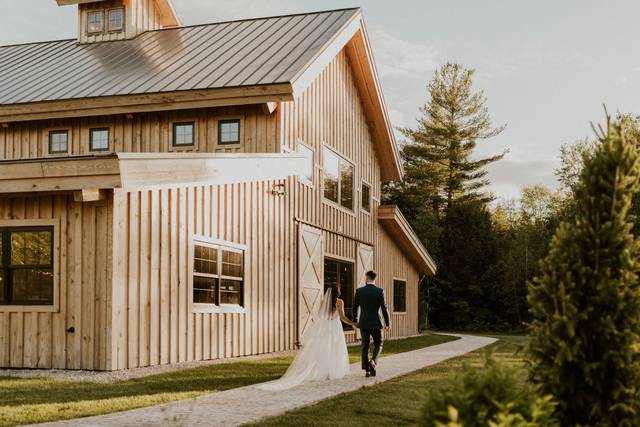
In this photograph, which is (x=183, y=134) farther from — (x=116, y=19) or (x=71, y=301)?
(x=116, y=19)

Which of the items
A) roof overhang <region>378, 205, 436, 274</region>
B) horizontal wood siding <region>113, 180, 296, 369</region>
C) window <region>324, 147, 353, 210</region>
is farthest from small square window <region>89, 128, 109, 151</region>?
roof overhang <region>378, 205, 436, 274</region>

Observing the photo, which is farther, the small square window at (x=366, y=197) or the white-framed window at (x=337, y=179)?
the small square window at (x=366, y=197)

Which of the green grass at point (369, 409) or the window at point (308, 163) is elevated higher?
the window at point (308, 163)

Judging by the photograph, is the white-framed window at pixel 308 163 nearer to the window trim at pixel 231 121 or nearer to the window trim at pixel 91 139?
the window trim at pixel 231 121

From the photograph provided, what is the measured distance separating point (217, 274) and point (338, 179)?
7382 millimetres

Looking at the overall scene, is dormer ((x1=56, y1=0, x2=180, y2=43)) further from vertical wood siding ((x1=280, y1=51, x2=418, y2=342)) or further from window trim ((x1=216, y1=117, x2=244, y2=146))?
window trim ((x1=216, y1=117, x2=244, y2=146))

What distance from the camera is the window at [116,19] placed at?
21.4 metres

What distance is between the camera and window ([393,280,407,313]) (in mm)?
27578

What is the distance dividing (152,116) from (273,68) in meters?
2.74

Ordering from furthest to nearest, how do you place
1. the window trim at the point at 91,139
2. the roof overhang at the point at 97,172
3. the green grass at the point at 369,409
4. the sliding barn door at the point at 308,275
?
1. the sliding barn door at the point at 308,275
2. the window trim at the point at 91,139
3. the roof overhang at the point at 97,172
4. the green grass at the point at 369,409

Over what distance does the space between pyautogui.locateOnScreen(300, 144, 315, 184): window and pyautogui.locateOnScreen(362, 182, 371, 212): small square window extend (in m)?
4.97

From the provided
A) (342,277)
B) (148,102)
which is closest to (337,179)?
(342,277)

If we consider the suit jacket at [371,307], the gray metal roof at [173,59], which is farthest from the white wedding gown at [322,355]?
the gray metal roof at [173,59]

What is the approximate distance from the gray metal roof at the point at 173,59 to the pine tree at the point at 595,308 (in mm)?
10925
